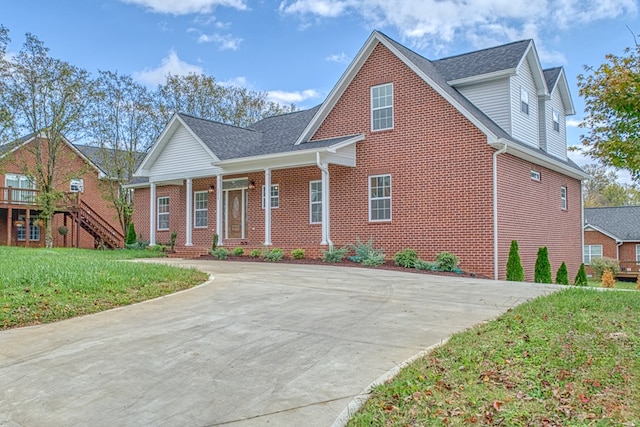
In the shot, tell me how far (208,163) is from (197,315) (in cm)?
1308

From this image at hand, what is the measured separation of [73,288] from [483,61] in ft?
48.2

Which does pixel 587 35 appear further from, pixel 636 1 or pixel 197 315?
pixel 197 315

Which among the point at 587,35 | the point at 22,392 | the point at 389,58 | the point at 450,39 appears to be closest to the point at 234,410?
the point at 22,392

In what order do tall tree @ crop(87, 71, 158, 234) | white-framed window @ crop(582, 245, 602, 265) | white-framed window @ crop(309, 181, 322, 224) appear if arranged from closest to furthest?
white-framed window @ crop(309, 181, 322, 224) → tall tree @ crop(87, 71, 158, 234) → white-framed window @ crop(582, 245, 602, 265)

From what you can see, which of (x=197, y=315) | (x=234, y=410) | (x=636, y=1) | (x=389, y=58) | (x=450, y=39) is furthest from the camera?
(x=450, y=39)

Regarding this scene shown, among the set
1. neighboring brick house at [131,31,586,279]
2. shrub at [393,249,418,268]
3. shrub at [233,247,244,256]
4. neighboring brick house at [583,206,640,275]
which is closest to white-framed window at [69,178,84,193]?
neighboring brick house at [131,31,586,279]

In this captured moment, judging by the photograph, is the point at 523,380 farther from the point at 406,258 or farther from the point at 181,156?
the point at 181,156

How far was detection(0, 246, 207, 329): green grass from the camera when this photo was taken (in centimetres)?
760

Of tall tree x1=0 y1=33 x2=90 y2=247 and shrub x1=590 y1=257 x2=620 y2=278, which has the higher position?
tall tree x1=0 y1=33 x2=90 y2=247

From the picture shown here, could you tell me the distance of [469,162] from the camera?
14625mm

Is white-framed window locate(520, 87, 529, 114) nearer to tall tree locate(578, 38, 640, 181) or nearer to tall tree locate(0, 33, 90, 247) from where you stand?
tall tree locate(578, 38, 640, 181)

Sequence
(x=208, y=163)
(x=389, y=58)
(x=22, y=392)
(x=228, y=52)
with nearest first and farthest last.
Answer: (x=22, y=392), (x=389, y=58), (x=208, y=163), (x=228, y=52)

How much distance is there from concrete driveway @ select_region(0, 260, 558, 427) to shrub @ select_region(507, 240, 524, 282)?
4.69 m

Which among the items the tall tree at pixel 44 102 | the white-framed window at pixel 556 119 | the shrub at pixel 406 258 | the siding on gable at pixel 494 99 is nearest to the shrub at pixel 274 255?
the shrub at pixel 406 258
